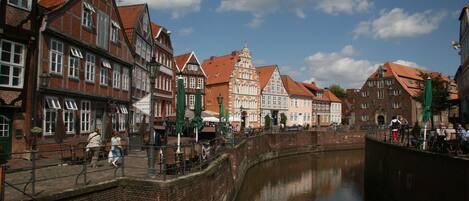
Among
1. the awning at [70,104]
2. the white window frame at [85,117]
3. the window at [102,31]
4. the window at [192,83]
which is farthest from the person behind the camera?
the window at [192,83]

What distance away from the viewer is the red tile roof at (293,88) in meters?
77.2

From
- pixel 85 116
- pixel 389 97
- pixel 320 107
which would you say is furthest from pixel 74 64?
pixel 320 107

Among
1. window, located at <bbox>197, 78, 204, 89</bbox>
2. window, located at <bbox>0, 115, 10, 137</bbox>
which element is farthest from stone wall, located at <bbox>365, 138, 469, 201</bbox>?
window, located at <bbox>197, 78, 204, 89</bbox>

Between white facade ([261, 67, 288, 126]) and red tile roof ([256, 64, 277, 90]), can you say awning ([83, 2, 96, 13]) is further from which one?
red tile roof ([256, 64, 277, 90])

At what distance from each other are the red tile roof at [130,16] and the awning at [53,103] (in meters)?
11.5

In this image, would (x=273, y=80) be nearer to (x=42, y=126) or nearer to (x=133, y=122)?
(x=133, y=122)

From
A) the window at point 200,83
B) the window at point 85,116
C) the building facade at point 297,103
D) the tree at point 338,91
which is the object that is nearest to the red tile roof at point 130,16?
the window at point 85,116

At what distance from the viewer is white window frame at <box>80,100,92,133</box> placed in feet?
72.7

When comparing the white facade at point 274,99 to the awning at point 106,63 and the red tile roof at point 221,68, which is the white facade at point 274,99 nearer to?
the red tile roof at point 221,68

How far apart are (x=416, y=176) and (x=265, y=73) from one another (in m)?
54.9

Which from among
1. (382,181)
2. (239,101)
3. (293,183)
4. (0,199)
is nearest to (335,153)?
(239,101)

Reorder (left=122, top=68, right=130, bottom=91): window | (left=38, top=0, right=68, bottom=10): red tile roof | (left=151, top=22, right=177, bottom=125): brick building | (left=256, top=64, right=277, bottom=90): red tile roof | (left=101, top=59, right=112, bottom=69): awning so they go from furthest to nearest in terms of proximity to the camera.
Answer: (left=256, top=64, right=277, bottom=90): red tile roof
(left=151, top=22, right=177, bottom=125): brick building
(left=122, top=68, right=130, bottom=91): window
(left=101, top=59, right=112, bottom=69): awning
(left=38, top=0, right=68, bottom=10): red tile roof

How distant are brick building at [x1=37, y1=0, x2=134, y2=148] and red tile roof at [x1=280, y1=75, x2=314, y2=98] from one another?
170 feet

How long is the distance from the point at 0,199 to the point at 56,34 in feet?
38.7
